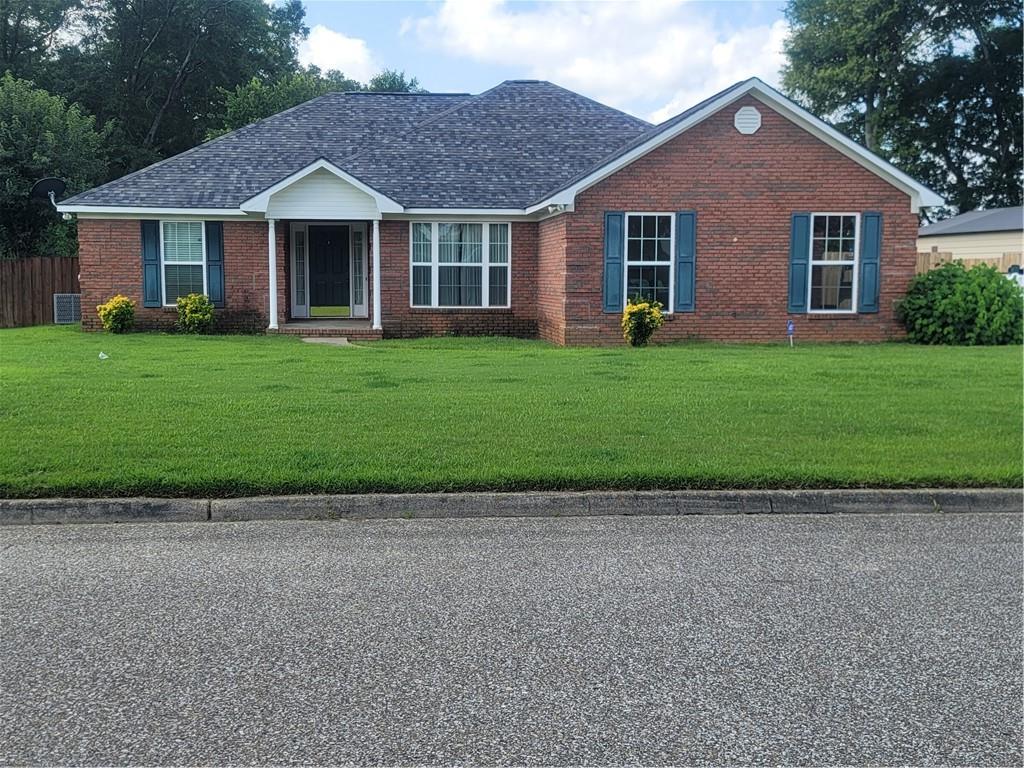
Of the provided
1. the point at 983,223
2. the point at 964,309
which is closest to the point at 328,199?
the point at 964,309

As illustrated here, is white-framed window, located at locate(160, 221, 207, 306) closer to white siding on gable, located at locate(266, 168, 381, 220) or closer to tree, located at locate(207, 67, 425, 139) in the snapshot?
white siding on gable, located at locate(266, 168, 381, 220)

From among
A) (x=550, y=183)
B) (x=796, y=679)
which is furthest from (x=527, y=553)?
(x=550, y=183)

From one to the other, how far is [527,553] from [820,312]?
1424 cm

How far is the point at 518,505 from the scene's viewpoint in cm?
692

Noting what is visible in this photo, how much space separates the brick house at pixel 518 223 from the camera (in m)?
18.2

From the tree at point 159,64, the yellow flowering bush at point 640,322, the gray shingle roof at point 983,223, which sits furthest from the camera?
the tree at point 159,64

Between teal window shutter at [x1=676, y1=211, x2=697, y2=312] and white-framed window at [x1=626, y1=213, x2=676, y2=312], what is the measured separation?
0.10 metres

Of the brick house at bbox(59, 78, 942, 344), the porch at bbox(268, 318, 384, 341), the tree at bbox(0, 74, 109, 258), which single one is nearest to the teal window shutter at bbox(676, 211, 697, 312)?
the brick house at bbox(59, 78, 942, 344)

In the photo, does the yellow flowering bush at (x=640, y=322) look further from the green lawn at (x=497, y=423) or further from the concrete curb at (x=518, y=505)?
the concrete curb at (x=518, y=505)

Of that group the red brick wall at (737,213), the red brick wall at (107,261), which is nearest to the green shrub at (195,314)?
the red brick wall at (107,261)

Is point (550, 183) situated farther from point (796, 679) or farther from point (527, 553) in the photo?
point (796, 679)

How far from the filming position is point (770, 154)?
1823 cm

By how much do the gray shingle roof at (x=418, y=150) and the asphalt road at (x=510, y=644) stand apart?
46.0 ft

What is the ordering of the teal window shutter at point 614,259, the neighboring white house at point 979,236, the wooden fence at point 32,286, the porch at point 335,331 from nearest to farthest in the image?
the teal window shutter at point 614,259, the porch at point 335,331, the wooden fence at point 32,286, the neighboring white house at point 979,236
